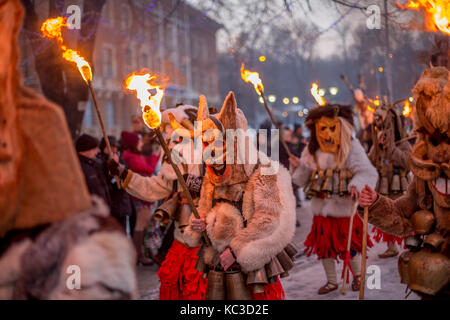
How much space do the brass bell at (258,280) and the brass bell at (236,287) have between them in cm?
9

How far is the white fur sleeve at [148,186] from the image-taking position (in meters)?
4.98

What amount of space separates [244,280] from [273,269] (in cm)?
24

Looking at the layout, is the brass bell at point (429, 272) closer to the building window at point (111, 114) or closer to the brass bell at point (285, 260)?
the brass bell at point (285, 260)

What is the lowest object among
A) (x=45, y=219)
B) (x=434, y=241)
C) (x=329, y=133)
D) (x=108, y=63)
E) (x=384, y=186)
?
(x=434, y=241)

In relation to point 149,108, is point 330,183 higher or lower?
lower

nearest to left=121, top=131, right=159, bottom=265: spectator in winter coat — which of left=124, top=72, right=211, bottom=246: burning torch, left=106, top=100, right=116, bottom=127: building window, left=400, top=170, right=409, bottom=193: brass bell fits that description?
left=400, top=170, right=409, bottom=193: brass bell

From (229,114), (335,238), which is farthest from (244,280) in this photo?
(335,238)

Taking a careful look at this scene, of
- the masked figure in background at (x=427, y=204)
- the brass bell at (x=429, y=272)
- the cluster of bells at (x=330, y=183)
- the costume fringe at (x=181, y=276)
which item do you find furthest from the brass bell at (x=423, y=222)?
the cluster of bells at (x=330, y=183)

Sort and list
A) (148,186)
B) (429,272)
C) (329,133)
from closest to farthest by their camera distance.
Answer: (429,272) → (148,186) → (329,133)

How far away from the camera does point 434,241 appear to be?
11.2 feet

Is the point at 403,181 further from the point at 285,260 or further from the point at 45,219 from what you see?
the point at 45,219

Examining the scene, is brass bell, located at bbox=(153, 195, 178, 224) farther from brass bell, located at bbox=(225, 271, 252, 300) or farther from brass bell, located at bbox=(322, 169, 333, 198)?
brass bell, located at bbox=(322, 169, 333, 198)

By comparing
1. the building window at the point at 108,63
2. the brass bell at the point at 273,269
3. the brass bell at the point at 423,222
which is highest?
the building window at the point at 108,63

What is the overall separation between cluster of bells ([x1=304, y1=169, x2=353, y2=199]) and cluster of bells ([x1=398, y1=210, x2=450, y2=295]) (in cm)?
277
